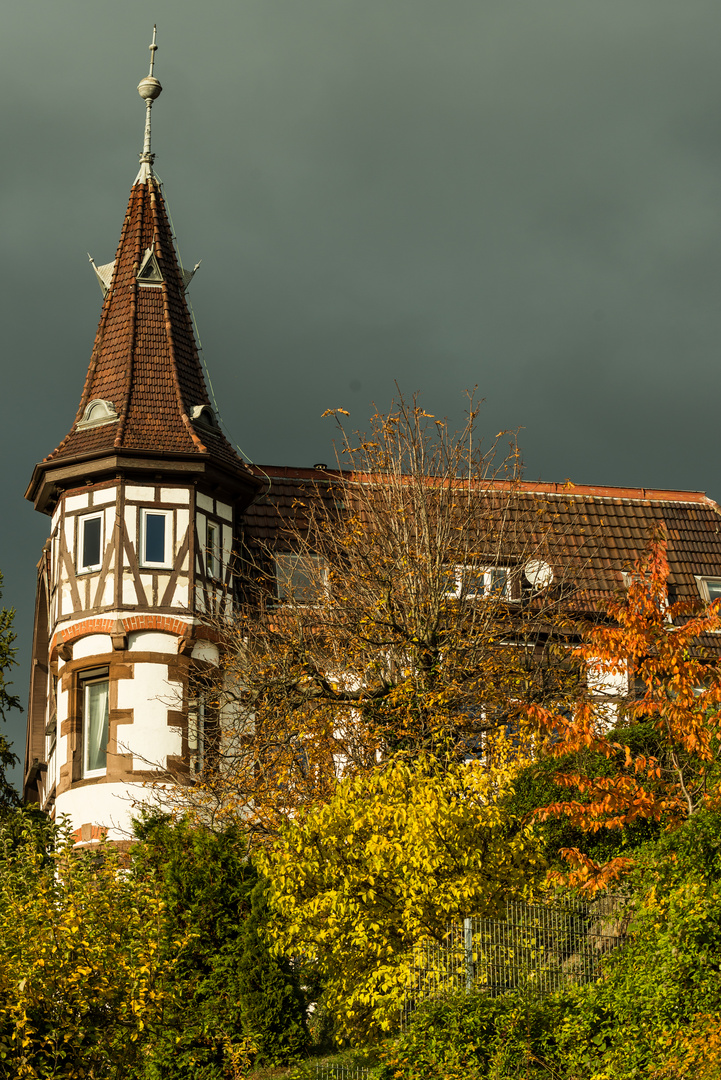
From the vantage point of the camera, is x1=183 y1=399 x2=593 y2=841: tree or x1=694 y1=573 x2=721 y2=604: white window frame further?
x1=694 y1=573 x2=721 y2=604: white window frame

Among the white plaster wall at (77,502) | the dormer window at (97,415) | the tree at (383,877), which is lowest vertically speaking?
the tree at (383,877)

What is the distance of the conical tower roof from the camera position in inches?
1187

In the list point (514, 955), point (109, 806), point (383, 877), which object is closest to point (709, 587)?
point (109, 806)

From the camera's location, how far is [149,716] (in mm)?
28281

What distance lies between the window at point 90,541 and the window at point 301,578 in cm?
357

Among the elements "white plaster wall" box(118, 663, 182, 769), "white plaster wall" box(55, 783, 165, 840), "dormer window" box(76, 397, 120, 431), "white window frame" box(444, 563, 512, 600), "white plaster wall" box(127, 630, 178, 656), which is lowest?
"white plaster wall" box(55, 783, 165, 840)

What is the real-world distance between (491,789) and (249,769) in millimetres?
7455

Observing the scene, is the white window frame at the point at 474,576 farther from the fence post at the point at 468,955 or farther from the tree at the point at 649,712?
the fence post at the point at 468,955

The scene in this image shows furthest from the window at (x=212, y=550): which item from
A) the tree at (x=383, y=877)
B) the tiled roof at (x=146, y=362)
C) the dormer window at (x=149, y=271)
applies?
the tree at (x=383, y=877)

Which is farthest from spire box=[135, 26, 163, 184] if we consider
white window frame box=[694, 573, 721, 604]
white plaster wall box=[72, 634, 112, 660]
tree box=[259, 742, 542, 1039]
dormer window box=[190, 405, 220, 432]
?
tree box=[259, 742, 542, 1039]

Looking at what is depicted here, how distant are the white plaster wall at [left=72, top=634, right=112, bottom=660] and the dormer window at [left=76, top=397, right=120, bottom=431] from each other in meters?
4.63

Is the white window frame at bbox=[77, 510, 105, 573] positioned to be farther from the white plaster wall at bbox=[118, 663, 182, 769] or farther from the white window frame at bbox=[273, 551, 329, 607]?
the white window frame at bbox=[273, 551, 329, 607]

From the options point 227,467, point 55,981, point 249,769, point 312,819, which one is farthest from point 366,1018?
point 227,467

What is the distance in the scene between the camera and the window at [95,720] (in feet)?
93.8
